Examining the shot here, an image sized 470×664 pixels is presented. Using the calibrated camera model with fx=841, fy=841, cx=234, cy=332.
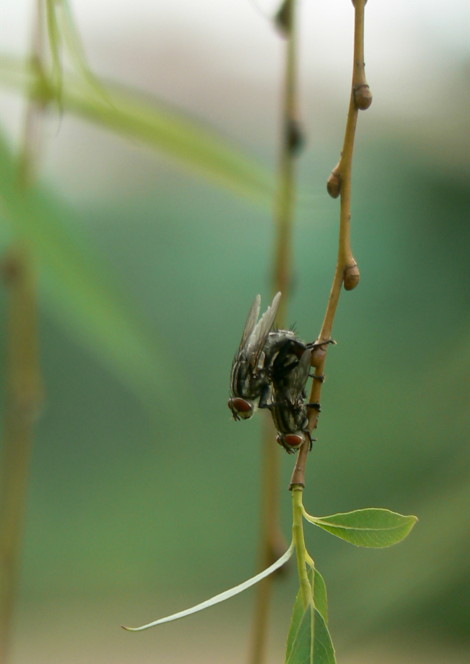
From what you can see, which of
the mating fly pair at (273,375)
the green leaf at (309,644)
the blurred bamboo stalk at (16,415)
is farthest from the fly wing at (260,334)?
the green leaf at (309,644)

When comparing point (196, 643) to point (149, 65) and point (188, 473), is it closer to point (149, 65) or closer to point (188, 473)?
point (188, 473)

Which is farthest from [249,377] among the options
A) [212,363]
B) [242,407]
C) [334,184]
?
[212,363]

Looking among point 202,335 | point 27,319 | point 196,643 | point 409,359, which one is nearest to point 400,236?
point 409,359

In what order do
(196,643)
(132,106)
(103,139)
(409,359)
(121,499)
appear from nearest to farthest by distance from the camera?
1. (132,106)
2. (409,359)
3. (103,139)
4. (121,499)
5. (196,643)

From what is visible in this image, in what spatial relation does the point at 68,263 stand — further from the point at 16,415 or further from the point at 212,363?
the point at 212,363

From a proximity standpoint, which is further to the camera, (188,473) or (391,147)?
(188,473)
